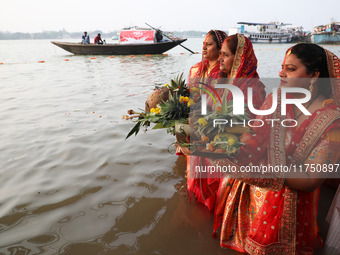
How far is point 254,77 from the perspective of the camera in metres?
2.45

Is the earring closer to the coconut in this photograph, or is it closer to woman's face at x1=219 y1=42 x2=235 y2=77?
woman's face at x1=219 y1=42 x2=235 y2=77

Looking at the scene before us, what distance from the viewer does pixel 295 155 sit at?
166 cm

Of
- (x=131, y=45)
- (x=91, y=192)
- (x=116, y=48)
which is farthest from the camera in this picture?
(x=131, y=45)

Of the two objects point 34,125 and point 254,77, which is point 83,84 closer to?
point 34,125

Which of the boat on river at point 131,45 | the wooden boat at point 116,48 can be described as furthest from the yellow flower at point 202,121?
the wooden boat at point 116,48

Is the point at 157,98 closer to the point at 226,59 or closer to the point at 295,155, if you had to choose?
the point at 226,59

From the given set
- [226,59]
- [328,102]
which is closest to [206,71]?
[226,59]

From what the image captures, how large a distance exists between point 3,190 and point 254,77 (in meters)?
3.22

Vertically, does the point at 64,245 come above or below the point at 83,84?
below

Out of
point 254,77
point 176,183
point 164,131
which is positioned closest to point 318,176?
point 254,77

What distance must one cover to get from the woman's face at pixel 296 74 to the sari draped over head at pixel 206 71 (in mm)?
1157

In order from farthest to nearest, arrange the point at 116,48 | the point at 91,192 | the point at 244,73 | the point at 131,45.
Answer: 1. the point at 131,45
2. the point at 116,48
3. the point at 91,192
4. the point at 244,73

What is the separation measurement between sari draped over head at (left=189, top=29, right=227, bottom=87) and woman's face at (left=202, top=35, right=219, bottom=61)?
6 cm

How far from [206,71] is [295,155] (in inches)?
69.4
